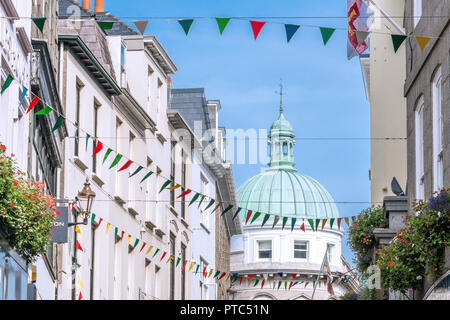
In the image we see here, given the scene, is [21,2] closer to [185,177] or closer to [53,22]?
→ [53,22]

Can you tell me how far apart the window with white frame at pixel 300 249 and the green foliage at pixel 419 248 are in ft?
261

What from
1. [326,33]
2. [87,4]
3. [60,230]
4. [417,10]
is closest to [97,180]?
[60,230]

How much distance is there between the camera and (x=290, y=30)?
58.4ft

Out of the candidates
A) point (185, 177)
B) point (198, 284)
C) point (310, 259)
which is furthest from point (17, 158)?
point (310, 259)

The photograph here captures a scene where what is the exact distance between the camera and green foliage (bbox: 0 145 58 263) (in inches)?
668

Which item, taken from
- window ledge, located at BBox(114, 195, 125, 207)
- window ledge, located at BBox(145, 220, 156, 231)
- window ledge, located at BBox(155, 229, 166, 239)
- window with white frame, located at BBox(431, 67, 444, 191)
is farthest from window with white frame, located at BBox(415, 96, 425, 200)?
window ledge, located at BBox(155, 229, 166, 239)

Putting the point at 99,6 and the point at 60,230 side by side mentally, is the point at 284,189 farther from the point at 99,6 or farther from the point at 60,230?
the point at 60,230

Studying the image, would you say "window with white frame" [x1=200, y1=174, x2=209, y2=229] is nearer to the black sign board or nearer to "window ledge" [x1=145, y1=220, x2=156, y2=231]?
"window ledge" [x1=145, y1=220, x2=156, y2=231]

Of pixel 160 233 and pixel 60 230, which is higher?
pixel 160 233

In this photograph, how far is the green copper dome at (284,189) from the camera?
333 ft

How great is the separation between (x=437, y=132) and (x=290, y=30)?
15.4 feet

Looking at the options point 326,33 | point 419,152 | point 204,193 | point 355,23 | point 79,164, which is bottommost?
point 419,152

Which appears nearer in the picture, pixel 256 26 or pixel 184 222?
pixel 256 26

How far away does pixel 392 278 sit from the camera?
840 inches
